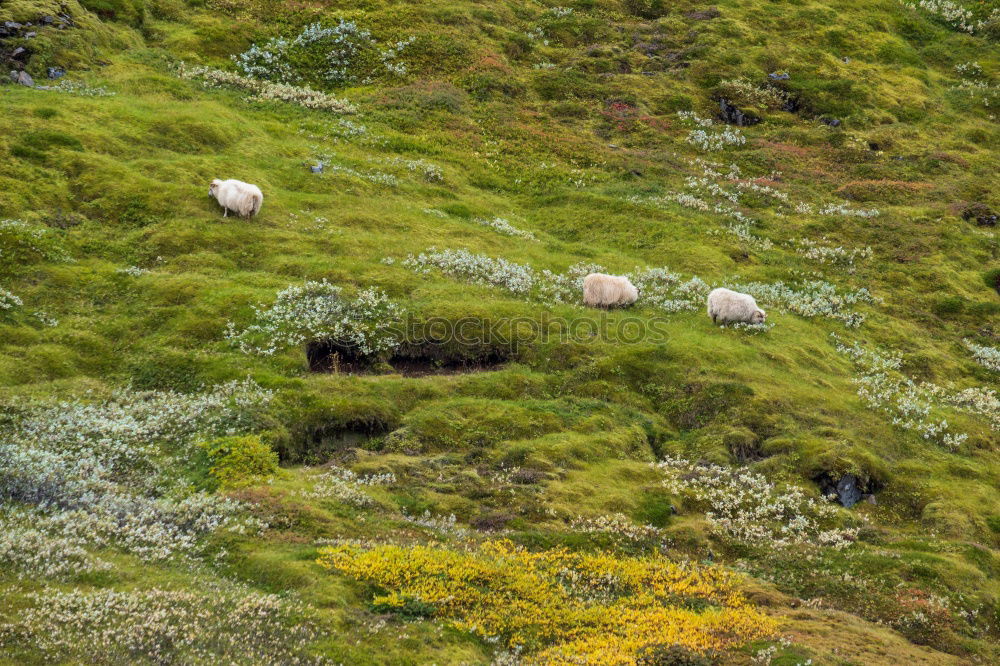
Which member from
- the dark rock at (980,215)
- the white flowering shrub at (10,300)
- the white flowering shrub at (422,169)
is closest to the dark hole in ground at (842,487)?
the white flowering shrub at (10,300)

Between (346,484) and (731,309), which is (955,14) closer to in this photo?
(731,309)

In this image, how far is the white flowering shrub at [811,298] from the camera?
127 ft

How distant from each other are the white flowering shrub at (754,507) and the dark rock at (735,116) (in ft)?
140

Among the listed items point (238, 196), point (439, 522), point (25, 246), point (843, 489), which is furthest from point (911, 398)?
point (25, 246)

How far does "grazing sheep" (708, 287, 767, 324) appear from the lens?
Result: 3449 centimetres

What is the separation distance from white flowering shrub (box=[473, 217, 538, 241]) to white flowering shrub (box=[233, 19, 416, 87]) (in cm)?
1897

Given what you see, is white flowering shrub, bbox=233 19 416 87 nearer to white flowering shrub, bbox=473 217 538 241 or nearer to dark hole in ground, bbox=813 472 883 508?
white flowering shrub, bbox=473 217 538 241

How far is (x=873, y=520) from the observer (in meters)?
25.0

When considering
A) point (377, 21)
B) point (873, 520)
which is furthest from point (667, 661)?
point (377, 21)

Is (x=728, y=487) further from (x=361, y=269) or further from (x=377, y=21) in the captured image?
(x=377, y=21)

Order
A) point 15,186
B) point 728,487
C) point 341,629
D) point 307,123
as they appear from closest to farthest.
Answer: point 341,629, point 728,487, point 15,186, point 307,123

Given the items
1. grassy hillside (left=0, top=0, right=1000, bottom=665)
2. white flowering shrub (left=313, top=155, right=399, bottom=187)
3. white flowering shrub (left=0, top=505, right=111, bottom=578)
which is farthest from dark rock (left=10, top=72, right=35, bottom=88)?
white flowering shrub (left=0, top=505, right=111, bottom=578)

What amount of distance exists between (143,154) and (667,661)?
1288 inches

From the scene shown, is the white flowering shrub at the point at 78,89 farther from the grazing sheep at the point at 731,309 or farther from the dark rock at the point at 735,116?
the dark rock at the point at 735,116
